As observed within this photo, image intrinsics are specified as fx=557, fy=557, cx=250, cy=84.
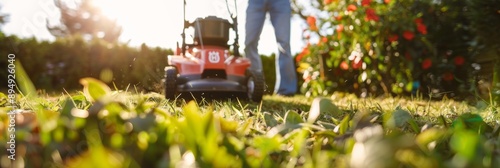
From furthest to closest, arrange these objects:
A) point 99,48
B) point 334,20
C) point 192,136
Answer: point 99,48 < point 334,20 < point 192,136

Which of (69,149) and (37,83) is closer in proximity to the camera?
(69,149)

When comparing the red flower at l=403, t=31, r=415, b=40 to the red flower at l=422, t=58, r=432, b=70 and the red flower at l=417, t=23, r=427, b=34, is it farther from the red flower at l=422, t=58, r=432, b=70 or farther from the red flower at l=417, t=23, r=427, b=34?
the red flower at l=422, t=58, r=432, b=70

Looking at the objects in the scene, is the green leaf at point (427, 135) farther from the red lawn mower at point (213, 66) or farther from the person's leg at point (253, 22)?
the person's leg at point (253, 22)

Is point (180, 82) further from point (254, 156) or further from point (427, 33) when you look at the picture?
point (254, 156)

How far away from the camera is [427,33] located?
5.09 m

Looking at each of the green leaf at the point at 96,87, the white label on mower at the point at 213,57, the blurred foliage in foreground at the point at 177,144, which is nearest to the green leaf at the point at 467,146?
the blurred foliage in foreground at the point at 177,144

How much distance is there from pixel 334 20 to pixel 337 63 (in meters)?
0.44

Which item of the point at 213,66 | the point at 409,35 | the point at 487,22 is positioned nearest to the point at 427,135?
the point at 213,66

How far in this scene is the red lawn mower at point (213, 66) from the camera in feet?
11.4

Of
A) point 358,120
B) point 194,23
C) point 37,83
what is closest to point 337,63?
point 194,23

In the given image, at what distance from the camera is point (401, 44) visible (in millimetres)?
5164

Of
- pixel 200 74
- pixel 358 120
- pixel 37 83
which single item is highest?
pixel 358 120

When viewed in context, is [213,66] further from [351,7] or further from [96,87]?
[96,87]

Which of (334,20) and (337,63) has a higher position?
(334,20)
